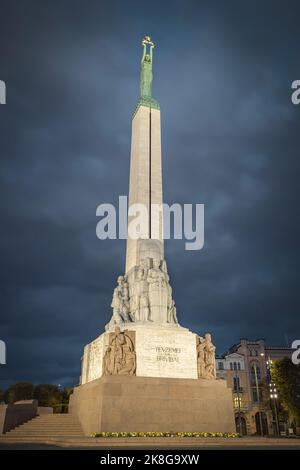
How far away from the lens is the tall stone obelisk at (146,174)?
23797mm

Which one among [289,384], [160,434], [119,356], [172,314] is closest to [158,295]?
[172,314]

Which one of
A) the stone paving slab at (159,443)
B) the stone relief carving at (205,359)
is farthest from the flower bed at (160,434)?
the stone relief carving at (205,359)

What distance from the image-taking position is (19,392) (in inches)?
1953

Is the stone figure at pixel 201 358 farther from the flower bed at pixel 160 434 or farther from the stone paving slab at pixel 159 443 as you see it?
the stone paving slab at pixel 159 443

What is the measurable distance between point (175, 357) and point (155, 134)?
14862mm

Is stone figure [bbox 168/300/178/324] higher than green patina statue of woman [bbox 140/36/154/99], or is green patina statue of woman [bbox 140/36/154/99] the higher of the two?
green patina statue of woman [bbox 140/36/154/99]

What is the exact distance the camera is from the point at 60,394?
49.8 metres

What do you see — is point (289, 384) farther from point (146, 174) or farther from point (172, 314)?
point (146, 174)

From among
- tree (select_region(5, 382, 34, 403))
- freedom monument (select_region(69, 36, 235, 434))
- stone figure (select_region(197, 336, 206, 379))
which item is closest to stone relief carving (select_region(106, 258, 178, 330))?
freedom monument (select_region(69, 36, 235, 434))

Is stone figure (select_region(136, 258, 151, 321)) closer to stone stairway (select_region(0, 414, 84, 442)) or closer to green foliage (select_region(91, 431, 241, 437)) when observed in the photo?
green foliage (select_region(91, 431, 241, 437))

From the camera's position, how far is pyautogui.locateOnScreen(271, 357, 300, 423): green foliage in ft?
116

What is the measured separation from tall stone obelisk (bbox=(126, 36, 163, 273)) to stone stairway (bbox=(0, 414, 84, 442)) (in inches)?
350
